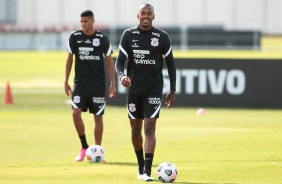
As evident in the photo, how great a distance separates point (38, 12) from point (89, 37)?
206 ft

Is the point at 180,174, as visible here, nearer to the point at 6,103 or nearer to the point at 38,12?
the point at 6,103

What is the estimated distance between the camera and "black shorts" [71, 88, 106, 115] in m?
15.4

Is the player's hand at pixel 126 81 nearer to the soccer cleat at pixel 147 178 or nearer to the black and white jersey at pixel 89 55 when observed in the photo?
the soccer cleat at pixel 147 178

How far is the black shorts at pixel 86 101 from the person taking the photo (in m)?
15.4

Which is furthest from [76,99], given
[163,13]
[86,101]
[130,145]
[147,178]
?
[163,13]

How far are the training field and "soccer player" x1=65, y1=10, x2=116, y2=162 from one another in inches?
29.0

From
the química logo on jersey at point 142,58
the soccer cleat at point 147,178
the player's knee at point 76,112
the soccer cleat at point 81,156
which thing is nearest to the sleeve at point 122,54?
the química logo on jersey at point 142,58

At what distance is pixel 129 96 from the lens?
12.8 m

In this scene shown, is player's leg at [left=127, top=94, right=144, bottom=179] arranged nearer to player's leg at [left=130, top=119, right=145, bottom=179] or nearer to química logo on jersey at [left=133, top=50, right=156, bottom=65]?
player's leg at [left=130, top=119, right=145, bottom=179]

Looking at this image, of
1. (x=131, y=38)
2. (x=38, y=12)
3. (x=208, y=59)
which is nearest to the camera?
(x=131, y=38)

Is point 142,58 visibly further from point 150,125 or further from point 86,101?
point 86,101

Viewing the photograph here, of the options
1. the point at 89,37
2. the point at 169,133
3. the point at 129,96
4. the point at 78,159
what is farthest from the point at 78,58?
the point at 169,133

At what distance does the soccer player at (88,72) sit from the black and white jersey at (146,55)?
2.65m

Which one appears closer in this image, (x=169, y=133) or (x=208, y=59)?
(x=169, y=133)
